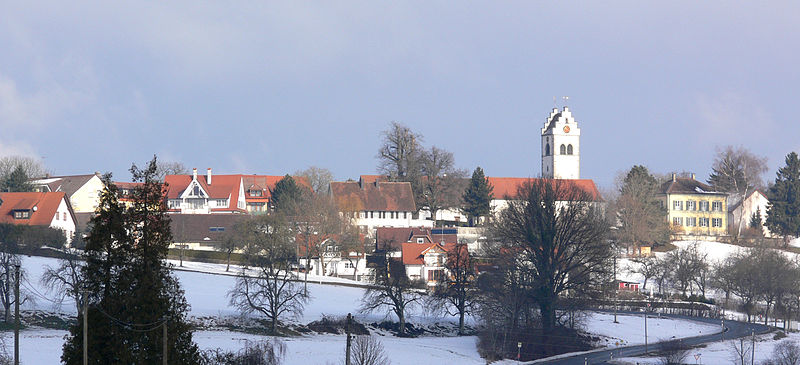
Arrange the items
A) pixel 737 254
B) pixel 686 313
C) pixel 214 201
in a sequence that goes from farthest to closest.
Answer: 1. pixel 214 201
2. pixel 737 254
3. pixel 686 313

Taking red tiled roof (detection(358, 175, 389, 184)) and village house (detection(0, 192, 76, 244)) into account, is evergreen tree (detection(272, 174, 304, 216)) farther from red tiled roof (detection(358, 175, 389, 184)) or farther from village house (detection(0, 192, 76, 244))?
village house (detection(0, 192, 76, 244))

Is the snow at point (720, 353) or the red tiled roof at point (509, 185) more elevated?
the red tiled roof at point (509, 185)

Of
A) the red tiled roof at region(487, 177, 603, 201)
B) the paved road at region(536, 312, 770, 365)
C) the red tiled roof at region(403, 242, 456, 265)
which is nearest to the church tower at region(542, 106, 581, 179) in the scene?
the red tiled roof at region(487, 177, 603, 201)

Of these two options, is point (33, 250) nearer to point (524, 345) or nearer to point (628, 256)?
point (524, 345)

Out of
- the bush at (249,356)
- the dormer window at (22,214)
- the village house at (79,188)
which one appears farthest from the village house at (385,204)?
the bush at (249,356)

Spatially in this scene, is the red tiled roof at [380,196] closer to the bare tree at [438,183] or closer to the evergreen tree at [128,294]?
the bare tree at [438,183]

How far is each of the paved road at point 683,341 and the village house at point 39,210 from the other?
53.7m

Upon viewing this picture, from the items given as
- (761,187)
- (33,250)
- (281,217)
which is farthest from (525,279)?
(761,187)

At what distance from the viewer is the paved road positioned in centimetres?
5878

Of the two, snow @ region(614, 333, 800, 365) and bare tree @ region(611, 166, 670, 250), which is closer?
snow @ region(614, 333, 800, 365)

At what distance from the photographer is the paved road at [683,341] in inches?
2314

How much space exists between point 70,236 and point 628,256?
2234 inches

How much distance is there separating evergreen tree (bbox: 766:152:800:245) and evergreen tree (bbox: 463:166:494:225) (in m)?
33.3

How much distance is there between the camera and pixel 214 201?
128 m
